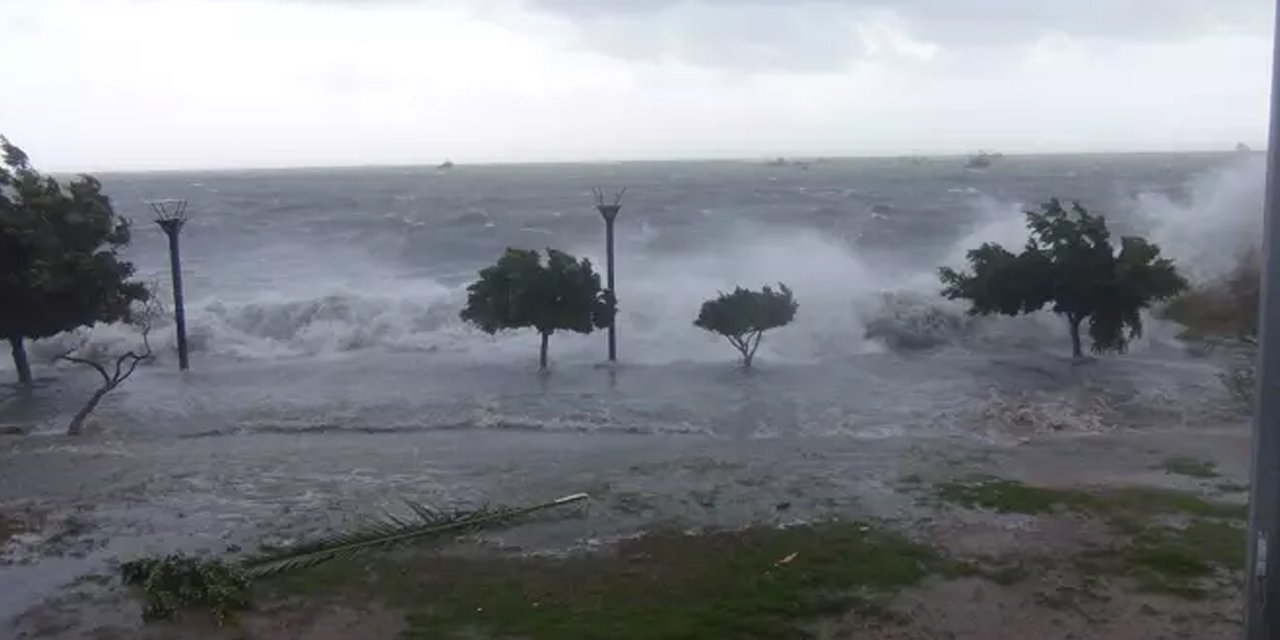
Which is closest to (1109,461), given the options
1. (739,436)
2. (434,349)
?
(739,436)

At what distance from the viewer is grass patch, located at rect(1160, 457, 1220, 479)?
12.1 metres

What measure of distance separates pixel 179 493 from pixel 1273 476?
11751mm

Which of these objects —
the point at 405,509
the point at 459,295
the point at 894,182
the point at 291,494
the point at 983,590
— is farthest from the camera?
the point at 894,182

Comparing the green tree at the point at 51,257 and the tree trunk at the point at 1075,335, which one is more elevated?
the green tree at the point at 51,257

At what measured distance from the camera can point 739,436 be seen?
1514cm

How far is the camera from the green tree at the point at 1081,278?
18.7 metres

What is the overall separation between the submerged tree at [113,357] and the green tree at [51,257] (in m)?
0.77

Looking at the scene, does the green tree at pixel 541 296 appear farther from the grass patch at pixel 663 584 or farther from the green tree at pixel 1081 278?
the grass patch at pixel 663 584

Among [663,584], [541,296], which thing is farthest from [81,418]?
[663,584]

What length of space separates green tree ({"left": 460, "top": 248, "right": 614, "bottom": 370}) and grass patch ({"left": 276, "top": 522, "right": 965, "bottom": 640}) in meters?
9.20

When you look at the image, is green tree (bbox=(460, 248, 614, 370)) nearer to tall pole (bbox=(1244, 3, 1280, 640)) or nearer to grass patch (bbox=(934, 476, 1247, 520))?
grass patch (bbox=(934, 476, 1247, 520))

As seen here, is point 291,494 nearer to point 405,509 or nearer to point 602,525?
point 405,509

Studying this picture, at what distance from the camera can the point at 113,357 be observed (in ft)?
78.0

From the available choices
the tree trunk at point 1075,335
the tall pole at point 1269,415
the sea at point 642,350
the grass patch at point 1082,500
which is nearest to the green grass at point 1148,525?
the grass patch at point 1082,500
